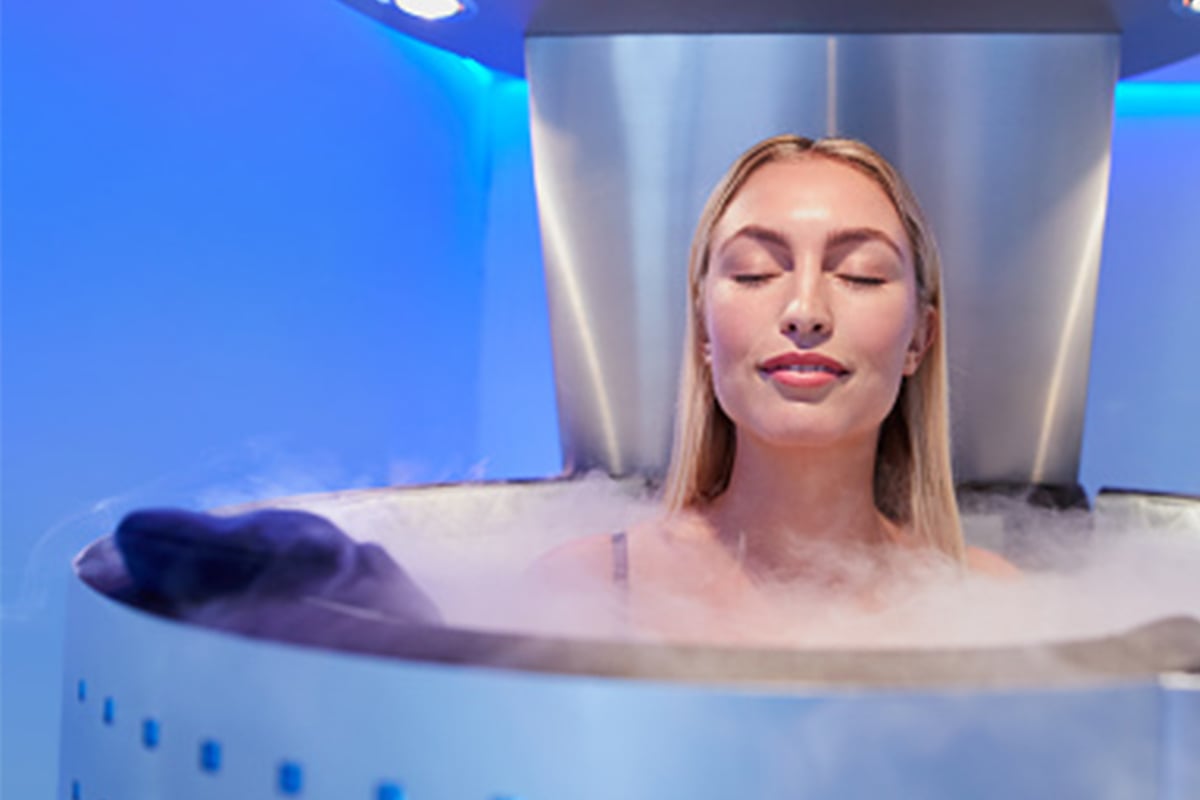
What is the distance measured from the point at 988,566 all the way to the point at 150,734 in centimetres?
72

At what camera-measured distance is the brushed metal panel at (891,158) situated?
1259mm

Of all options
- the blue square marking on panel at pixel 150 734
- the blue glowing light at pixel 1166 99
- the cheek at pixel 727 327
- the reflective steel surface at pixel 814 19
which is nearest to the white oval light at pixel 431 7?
the reflective steel surface at pixel 814 19

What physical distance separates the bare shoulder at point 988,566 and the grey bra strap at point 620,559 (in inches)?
11.7

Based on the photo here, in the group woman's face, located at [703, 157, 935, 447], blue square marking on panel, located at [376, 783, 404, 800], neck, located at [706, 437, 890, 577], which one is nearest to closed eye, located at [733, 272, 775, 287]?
woman's face, located at [703, 157, 935, 447]

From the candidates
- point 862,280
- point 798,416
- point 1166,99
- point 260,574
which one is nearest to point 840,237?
point 862,280

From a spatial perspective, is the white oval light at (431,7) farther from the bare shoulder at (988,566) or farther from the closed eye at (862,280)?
the bare shoulder at (988,566)

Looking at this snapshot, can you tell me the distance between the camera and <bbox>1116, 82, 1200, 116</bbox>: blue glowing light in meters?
1.81

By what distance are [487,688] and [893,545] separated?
0.57 m

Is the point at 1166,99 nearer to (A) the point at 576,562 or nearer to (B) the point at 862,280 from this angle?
(B) the point at 862,280

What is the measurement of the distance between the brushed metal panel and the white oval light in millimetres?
137

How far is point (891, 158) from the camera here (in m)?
1.27

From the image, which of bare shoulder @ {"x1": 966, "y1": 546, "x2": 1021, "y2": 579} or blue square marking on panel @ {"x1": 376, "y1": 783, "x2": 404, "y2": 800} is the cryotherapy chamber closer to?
blue square marking on panel @ {"x1": 376, "y1": 783, "x2": 404, "y2": 800}

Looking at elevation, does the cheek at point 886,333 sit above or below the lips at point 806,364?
above

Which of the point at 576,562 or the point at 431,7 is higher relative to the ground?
the point at 431,7
